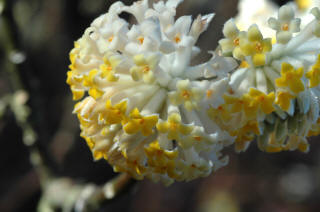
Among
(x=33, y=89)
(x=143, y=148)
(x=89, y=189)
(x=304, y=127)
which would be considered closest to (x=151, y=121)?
(x=143, y=148)

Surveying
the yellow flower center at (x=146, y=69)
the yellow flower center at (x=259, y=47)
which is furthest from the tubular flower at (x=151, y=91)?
the yellow flower center at (x=259, y=47)

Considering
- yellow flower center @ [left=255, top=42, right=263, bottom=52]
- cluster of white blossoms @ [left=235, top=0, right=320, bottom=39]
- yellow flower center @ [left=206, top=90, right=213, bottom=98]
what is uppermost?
yellow flower center @ [left=255, top=42, right=263, bottom=52]

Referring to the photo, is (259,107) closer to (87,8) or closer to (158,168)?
(158,168)

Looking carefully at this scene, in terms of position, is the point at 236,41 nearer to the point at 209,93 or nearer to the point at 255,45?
the point at 255,45

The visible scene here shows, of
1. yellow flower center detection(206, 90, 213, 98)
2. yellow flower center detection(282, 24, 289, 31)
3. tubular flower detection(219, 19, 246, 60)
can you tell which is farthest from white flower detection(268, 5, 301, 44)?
yellow flower center detection(206, 90, 213, 98)

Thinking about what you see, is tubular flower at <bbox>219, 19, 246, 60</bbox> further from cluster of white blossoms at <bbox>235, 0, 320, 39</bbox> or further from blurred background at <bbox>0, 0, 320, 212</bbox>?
blurred background at <bbox>0, 0, 320, 212</bbox>

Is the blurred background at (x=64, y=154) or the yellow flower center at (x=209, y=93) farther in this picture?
the blurred background at (x=64, y=154)

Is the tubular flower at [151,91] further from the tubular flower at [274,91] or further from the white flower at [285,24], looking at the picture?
the white flower at [285,24]
